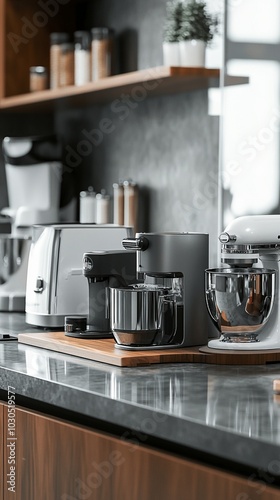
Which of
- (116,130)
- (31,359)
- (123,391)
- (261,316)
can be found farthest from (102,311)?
(116,130)

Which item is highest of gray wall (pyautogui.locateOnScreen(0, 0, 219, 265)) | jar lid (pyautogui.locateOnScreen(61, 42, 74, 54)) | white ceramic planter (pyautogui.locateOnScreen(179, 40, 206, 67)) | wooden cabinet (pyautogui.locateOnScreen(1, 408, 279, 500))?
jar lid (pyautogui.locateOnScreen(61, 42, 74, 54))

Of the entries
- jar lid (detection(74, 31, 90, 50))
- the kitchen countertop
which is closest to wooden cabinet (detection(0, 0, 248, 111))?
jar lid (detection(74, 31, 90, 50))

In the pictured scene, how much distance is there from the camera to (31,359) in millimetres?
2027

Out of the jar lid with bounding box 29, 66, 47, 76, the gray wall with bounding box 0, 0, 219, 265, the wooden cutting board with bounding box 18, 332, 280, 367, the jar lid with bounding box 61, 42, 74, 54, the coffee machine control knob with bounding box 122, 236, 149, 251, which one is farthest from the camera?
the jar lid with bounding box 29, 66, 47, 76

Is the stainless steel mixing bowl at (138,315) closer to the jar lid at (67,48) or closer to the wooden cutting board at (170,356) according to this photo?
the wooden cutting board at (170,356)

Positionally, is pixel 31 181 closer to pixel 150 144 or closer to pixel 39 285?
pixel 150 144

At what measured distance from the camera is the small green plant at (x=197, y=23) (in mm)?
2902

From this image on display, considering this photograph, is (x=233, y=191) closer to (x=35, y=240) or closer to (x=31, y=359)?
(x=35, y=240)

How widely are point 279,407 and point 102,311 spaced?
2.70ft

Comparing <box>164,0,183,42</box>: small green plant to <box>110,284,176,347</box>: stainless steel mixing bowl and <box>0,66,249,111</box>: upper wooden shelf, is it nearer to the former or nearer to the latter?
<box>0,66,249,111</box>: upper wooden shelf

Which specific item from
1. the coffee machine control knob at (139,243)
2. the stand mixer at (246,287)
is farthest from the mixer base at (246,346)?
the coffee machine control knob at (139,243)

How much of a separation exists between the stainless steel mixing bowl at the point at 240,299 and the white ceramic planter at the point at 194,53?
1061 mm

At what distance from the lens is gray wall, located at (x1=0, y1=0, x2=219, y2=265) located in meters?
3.09

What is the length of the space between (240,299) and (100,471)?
19.7 inches
